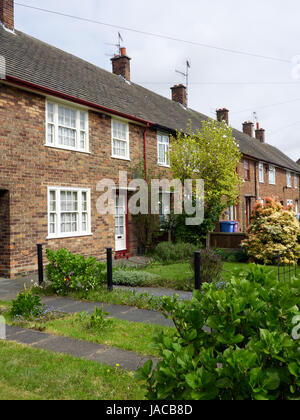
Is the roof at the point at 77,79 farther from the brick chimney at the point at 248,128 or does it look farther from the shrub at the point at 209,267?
the brick chimney at the point at 248,128

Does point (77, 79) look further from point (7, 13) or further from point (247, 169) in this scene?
point (247, 169)

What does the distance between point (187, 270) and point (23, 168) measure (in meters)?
6.13

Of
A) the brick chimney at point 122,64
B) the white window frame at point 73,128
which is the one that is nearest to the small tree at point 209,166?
the white window frame at point 73,128

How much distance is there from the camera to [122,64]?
68.4 feet

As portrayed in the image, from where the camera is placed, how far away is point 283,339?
2107mm

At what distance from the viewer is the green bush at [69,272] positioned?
7844 mm

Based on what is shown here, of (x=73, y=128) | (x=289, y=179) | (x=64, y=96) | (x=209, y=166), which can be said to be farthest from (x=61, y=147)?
(x=289, y=179)

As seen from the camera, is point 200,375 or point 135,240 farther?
point 135,240

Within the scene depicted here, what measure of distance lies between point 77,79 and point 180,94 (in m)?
12.9

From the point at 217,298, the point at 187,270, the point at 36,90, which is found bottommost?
the point at 187,270

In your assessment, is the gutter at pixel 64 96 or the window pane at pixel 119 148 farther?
the window pane at pixel 119 148
